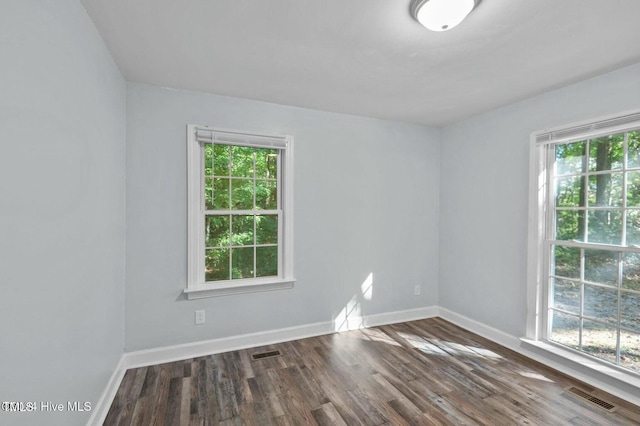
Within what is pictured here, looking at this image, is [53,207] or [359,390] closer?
[53,207]

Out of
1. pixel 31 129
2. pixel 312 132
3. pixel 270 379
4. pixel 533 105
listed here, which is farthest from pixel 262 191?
pixel 533 105

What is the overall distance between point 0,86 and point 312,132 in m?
2.49

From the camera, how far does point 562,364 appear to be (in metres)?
2.54

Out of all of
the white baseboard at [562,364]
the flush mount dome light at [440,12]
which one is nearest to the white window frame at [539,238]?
the white baseboard at [562,364]

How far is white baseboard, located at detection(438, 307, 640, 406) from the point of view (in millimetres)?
2182

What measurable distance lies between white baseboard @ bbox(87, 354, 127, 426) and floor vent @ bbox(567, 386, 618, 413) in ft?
11.0

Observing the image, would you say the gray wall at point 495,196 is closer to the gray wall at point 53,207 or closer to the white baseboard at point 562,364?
the white baseboard at point 562,364

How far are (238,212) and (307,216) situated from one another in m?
0.73

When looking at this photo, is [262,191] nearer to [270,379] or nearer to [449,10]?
[270,379]

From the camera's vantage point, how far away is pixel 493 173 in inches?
127

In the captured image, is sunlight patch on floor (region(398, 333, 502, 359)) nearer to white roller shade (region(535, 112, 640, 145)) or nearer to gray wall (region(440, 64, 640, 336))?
gray wall (region(440, 64, 640, 336))

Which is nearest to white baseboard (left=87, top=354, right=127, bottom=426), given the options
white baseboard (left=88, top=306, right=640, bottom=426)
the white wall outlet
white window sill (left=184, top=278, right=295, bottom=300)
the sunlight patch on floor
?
white baseboard (left=88, top=306, right=640, bottom=426)

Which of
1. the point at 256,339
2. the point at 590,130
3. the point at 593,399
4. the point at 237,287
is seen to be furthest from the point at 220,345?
the point at 590,130

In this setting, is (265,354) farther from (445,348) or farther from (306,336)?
(445,348)
